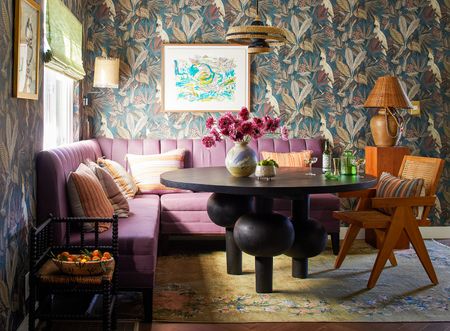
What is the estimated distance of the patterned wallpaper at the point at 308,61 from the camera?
234 inches

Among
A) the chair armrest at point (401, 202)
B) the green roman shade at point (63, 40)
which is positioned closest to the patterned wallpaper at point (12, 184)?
the green roman shade at point (63, 40)

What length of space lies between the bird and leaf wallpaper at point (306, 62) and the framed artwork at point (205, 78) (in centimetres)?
9

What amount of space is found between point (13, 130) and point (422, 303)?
271 centimetres

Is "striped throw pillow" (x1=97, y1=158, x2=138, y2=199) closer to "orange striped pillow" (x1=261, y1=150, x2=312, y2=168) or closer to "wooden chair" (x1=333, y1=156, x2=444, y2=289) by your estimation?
"orange striped pillow" (x1=261, y1=150, x2=312, y2=168)

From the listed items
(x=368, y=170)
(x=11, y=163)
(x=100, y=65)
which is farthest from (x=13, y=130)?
(x=368, y=170)

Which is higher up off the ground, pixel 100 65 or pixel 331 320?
pixel 100 65

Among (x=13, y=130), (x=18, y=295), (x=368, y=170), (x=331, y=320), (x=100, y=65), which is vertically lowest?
(x=331, y=320)

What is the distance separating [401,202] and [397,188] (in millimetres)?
357

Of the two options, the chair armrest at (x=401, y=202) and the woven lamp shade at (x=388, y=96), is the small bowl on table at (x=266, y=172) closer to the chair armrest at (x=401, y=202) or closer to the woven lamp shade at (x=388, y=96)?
the chair armrest at (x=401, y=202)

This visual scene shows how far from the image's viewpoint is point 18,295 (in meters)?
3.16

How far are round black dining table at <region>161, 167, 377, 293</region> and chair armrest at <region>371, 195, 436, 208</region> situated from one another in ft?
0.59

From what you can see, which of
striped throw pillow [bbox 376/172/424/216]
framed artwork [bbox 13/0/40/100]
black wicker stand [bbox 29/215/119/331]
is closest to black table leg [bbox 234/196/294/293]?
black wicker stand [bbox 29/215/119/331]

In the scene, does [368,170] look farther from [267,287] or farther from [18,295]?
[18,295]

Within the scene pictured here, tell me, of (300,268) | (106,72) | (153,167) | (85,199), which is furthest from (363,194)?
(106,72)
